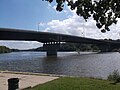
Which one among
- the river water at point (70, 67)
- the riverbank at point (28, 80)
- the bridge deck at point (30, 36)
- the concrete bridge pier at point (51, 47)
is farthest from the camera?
the concrete bridge pier at point (51, 47)

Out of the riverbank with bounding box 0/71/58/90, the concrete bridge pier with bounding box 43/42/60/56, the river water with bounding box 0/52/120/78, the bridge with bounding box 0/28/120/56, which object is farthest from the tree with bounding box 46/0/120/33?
the concrete bridge pier with bounding box 43/42/60/56

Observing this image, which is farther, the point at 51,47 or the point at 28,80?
the point at 51,47

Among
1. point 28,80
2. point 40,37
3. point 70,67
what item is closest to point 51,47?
point 40,37

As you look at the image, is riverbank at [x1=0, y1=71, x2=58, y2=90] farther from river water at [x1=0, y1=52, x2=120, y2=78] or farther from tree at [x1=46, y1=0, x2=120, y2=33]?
river water at [x1=0, y1=52, x2=120, y2=78]

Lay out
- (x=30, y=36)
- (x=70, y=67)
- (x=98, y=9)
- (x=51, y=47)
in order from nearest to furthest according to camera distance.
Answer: (x=98, y=9) → (x=70, y=67) → (x=30, y=36) → (x=51, y=47)

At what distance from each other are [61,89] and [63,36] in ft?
420

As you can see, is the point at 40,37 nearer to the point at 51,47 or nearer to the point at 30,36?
the point at 30,36

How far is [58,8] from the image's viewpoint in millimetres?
10367

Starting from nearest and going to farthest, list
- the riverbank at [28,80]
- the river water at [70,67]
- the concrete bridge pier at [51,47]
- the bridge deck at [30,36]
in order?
the riverbank at [28,80], the river water at [70,67], the bridge deck at [30,36], the concrete bridge pier at [51,47]

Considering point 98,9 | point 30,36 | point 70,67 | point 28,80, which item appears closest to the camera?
point 98,9

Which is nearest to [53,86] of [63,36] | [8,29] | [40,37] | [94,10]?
[94,10]

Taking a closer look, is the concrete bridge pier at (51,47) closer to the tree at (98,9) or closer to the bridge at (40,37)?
the bridge at (40,37)

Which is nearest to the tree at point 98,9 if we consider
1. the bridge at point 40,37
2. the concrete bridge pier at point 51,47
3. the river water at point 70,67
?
the river water at point 70,67

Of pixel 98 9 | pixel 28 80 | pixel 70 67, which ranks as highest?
pixel 98 9
